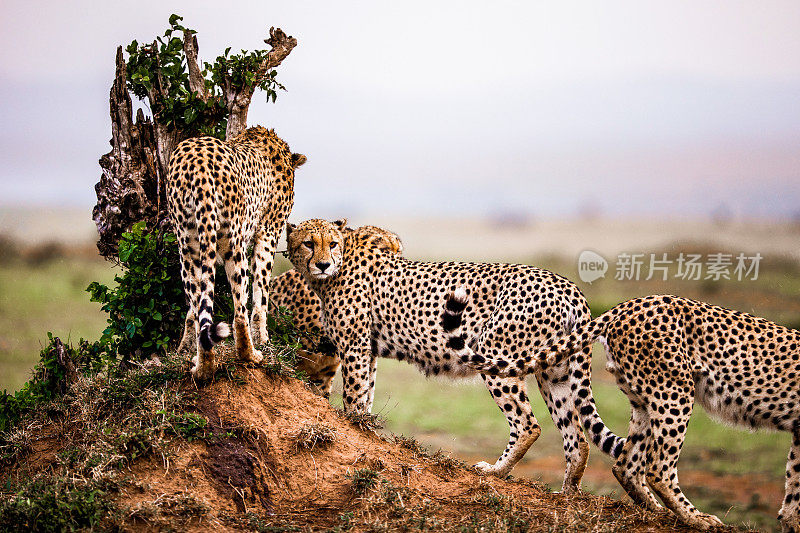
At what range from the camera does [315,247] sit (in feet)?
21.8

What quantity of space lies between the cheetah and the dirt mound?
120 cm

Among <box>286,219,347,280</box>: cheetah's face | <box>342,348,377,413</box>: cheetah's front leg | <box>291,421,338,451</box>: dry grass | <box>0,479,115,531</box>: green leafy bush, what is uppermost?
<box>286,219,347,280</box>: cheetah's face

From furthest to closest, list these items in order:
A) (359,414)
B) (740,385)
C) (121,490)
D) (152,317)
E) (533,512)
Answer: (152,317), (359,414), (740,385), (533,512), (121,490)

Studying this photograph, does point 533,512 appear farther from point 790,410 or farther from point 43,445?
point 43,445

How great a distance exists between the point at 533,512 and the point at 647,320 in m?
1.45

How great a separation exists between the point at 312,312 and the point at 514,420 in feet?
6.76

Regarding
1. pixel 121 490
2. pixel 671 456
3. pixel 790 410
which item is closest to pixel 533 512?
pixel 671 456

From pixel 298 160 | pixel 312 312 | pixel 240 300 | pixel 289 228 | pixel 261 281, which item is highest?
pixel 298 160

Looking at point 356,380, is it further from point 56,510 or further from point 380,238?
point 56,510

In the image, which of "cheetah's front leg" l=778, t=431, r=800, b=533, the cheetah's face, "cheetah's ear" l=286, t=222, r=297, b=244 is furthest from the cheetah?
"cheetah's front leg" l=778, t=431, r=800, b=533

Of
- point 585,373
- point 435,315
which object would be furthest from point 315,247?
point 585,373

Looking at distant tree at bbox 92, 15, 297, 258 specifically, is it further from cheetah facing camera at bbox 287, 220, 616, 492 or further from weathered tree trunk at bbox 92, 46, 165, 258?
cheetah facing camera at bbox 287, 220, 616, 492

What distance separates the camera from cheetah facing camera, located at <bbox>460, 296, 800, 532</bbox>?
5.51m

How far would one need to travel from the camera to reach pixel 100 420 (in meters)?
5.63
